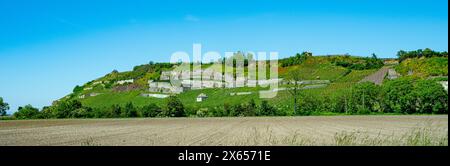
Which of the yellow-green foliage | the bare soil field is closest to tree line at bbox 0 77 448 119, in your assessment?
the yellow-green foliage

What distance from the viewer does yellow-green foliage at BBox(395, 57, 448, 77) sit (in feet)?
454

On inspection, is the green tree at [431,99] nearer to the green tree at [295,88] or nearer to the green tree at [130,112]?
the green tree at [295,88]

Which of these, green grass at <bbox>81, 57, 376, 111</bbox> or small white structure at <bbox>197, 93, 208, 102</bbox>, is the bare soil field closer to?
green grass at <bbox>81, 57, 376, 111</bbox>

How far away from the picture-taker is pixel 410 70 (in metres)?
154

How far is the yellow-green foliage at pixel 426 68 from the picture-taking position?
139 m

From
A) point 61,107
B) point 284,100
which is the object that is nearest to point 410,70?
point 284,100

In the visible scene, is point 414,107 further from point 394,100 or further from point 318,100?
point 318,100

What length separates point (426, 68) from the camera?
147 m

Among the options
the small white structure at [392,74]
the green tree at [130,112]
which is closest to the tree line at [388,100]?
A: the green tree at [130,112]

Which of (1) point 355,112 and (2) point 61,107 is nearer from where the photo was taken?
(1) point 355,112

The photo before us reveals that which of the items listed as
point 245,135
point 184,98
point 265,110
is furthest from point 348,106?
point 184,98

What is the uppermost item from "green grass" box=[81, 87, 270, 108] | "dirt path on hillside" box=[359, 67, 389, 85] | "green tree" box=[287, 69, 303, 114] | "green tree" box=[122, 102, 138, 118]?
"dirt path on hillside" box=[359, 67, 389, 85]
